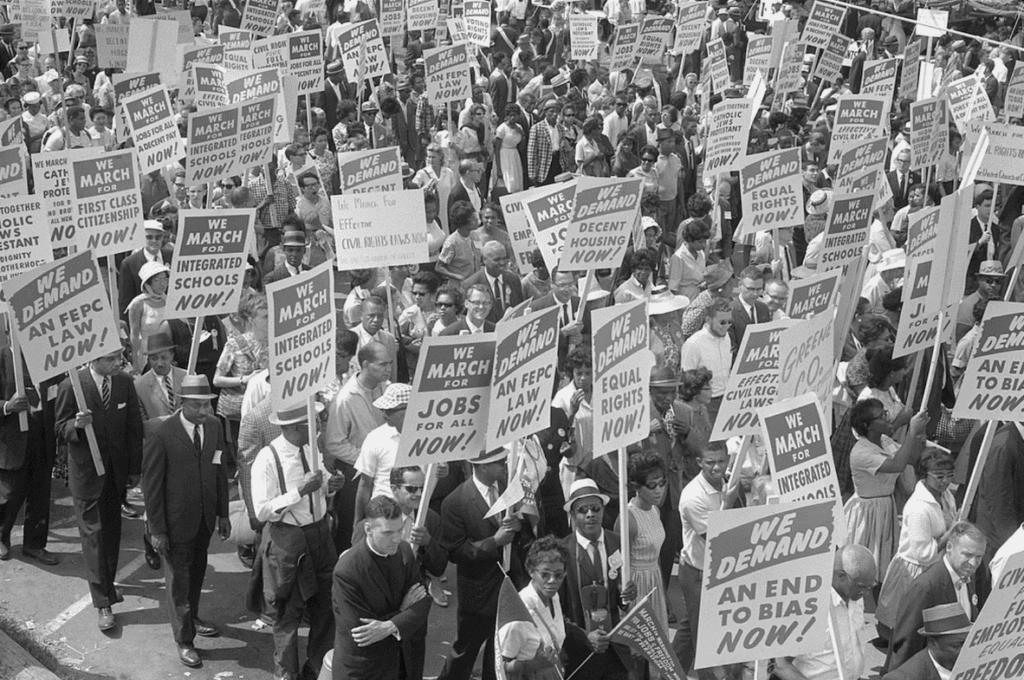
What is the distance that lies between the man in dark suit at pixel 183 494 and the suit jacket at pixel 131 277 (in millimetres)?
4321

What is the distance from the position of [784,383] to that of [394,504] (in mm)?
2558

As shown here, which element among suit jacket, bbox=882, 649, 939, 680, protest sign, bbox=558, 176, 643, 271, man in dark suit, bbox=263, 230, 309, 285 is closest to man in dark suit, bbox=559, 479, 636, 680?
suit jacket, bbox=882, 649, 939, 680

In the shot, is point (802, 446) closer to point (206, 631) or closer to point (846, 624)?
point (846, 624)

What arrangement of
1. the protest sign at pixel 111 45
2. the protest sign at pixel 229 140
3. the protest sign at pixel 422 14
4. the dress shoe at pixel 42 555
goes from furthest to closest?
1. the protest sign at pixel 422 14
2. the protest sign at pixel 111 45
3. the protest sign at pixel 229 140
4. the dress shoe at pixel 42 555

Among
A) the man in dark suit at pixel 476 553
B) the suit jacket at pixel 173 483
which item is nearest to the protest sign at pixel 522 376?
the man in dark suit at pixel 476 553

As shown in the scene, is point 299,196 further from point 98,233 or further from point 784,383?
point 784,383

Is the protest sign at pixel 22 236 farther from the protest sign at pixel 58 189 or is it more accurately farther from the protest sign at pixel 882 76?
the protest sign at pixel 882 76

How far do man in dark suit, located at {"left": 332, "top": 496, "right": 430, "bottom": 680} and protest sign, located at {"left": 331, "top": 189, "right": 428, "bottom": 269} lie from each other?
4.41 metres

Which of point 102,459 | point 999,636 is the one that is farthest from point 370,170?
point 999,636

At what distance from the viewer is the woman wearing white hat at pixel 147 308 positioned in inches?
482

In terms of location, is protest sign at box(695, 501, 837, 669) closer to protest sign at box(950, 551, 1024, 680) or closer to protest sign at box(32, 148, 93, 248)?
protest sign at box(950, 551, 1024, 680)

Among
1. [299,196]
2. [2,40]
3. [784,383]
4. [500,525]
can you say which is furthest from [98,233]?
[2,40]

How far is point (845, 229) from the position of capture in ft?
42.7

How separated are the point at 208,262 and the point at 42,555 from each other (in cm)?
263
